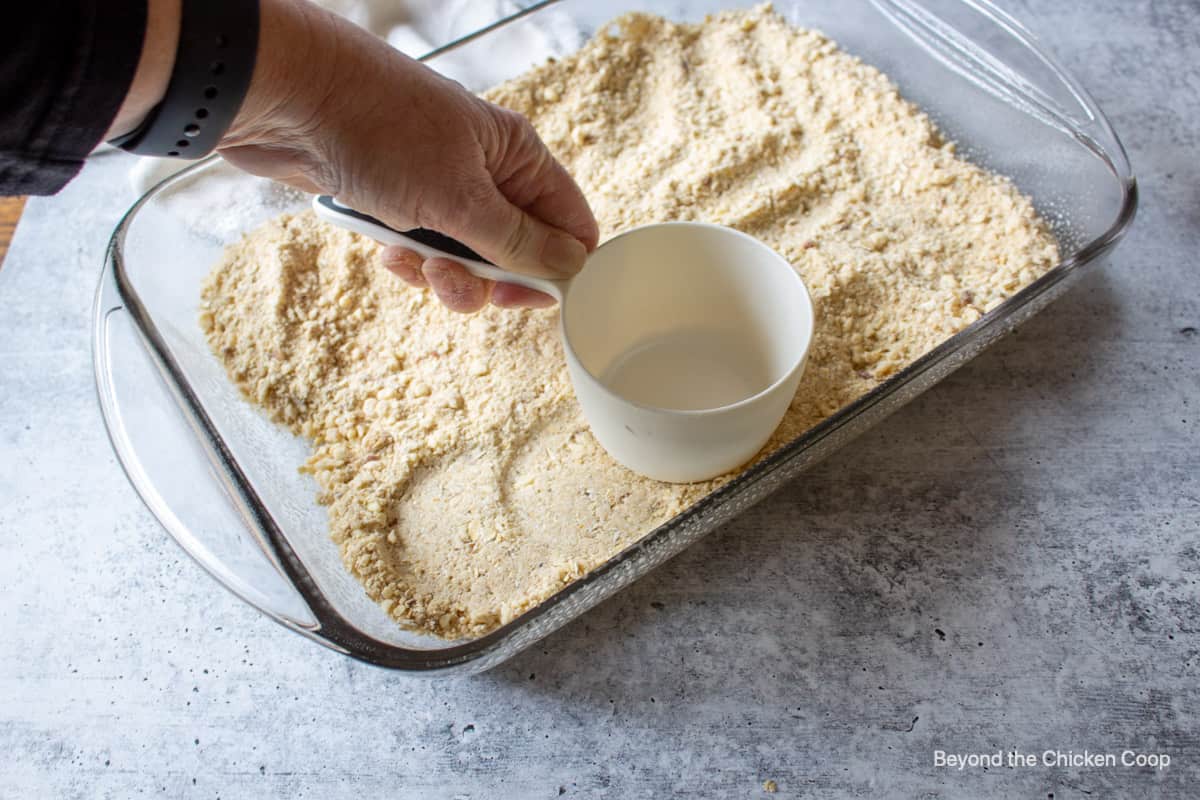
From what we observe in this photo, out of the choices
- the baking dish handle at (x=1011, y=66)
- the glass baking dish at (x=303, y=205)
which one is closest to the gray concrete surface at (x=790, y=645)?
the glass baking dish at (x=303, y=205)

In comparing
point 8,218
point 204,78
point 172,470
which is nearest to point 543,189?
A: point 204,78

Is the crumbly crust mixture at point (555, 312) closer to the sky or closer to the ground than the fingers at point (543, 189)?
closer to the ground

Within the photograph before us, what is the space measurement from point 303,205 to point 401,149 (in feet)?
1.16

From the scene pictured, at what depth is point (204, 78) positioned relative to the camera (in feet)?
2.02

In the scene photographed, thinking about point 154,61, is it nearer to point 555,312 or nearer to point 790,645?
point 555,312

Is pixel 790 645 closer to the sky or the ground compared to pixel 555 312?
closer to the ground

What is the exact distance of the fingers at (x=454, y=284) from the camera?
0.84 meters

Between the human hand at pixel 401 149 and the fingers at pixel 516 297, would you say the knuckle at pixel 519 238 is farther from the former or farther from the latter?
the fingers at pixel 516 297

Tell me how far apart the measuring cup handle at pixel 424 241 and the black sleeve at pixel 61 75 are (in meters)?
0.23

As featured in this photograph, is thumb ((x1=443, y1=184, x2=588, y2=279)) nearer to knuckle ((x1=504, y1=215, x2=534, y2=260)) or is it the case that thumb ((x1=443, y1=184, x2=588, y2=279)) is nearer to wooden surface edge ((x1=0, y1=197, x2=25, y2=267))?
knuckle ((x1=504, y1=215, x2=534, y2=260))

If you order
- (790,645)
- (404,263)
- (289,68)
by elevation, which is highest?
(289,68)

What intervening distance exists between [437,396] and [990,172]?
0.67 metres

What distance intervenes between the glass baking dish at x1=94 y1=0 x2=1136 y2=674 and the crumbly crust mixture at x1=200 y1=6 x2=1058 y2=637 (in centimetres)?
3

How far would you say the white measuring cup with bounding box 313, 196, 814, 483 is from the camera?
747mm
